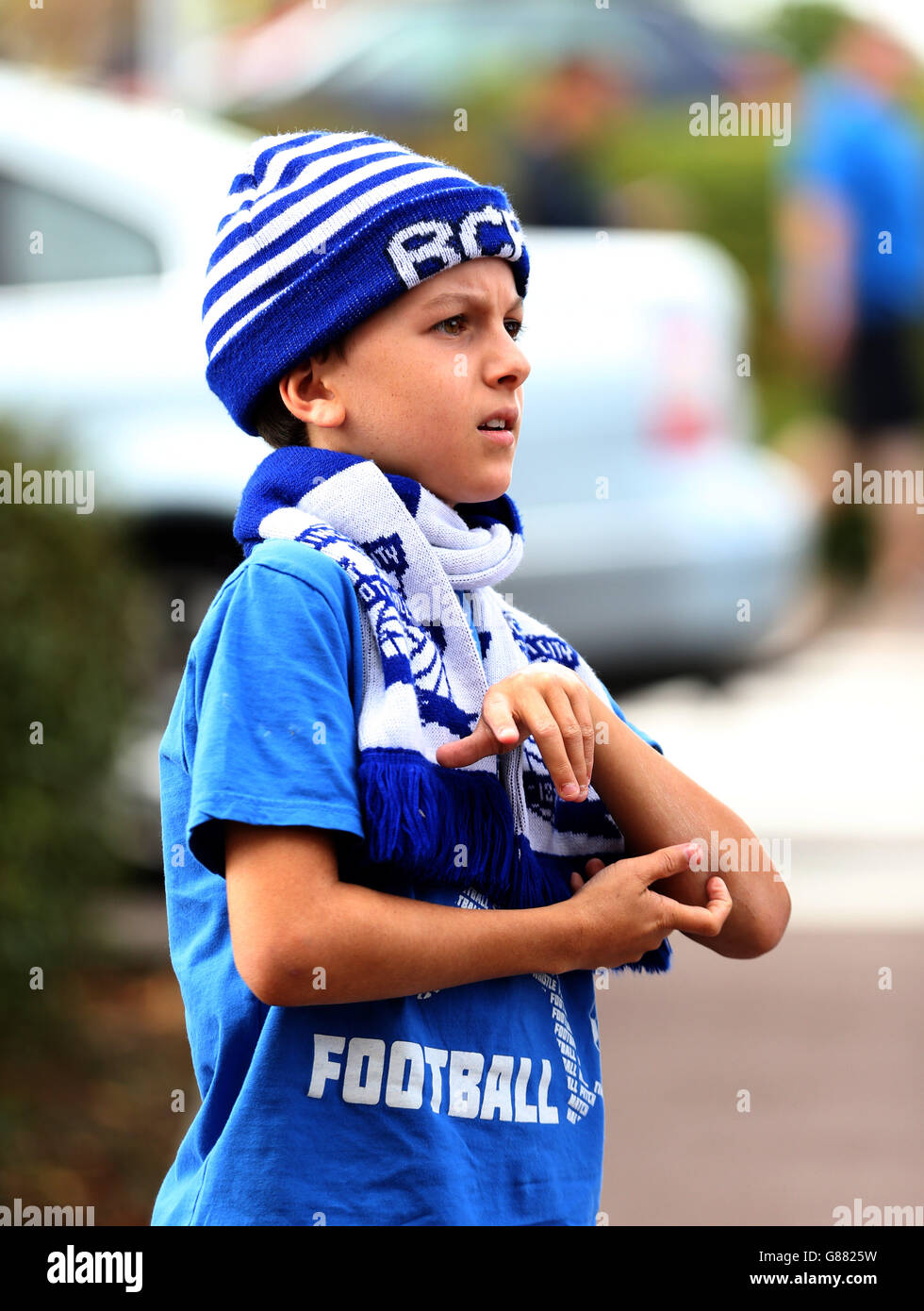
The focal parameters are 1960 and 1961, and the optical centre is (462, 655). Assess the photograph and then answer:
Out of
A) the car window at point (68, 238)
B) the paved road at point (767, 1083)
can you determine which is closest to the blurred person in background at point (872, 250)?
the car window at point (68, 238)

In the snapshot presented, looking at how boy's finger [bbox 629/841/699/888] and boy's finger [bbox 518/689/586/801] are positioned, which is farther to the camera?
boy's finger [bbox 629/841/699/888]

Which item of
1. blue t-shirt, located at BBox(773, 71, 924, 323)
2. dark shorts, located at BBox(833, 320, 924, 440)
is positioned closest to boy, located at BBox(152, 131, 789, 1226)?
blue t-shirt, located at BBox(773, 71, 924, 323)

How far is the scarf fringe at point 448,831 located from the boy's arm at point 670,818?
0.35 ft

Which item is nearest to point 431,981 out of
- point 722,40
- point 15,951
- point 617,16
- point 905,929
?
point 15,951

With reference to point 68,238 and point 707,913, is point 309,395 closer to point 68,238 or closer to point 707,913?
point 707,913

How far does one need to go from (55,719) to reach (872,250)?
8.46 m

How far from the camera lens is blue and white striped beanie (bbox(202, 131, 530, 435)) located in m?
2.03

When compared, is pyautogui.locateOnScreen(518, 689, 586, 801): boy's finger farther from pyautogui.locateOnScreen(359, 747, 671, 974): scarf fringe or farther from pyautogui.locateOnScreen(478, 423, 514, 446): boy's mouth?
pyautogui.locateOnScreen(478, 423, 514, 446): boy's mouth

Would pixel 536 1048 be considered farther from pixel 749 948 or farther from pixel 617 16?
pixel 617 16

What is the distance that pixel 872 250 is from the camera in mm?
11719

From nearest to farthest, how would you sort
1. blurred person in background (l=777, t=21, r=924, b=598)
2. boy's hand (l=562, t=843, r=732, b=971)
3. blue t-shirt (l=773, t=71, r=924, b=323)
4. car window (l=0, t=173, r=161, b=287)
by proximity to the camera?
1. boy's hand (l=562, t=843, r=732, b=971)
2. car window (l=0, t=173, r=161, b=287)
3. blue t-shirt (l=773, t=71, r=924, b=323)
4. blurred person in background (l=777, t=21, r=924, b=598)

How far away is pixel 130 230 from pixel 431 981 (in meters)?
4.78

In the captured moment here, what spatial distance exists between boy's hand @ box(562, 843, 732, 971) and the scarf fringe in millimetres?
60

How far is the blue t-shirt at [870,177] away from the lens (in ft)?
34.4
